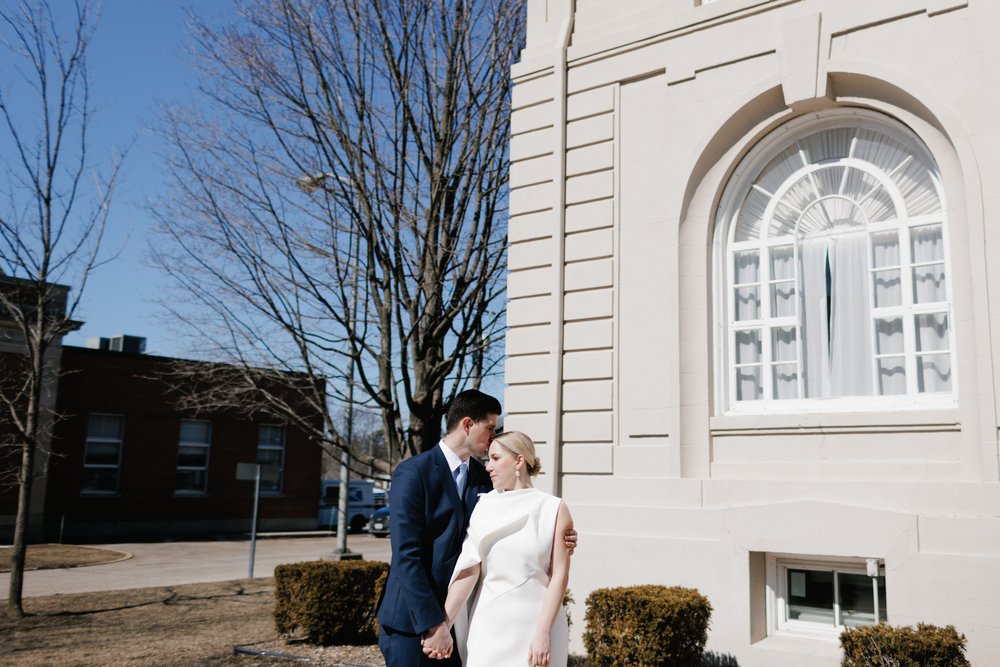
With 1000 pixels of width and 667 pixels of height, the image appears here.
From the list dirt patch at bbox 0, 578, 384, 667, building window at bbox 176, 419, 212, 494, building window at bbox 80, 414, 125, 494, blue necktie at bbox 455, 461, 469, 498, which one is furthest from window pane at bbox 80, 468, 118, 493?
blue necktie at bbox 455, 461, 469, 498

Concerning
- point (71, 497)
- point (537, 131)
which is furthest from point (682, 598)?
point (71, 497)

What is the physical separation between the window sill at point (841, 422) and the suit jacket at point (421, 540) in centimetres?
446

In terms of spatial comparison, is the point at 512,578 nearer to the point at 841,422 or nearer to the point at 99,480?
the point at 841,422

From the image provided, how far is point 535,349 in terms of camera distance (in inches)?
381

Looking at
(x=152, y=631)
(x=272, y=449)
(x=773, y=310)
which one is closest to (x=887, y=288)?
(x=773, y=310)

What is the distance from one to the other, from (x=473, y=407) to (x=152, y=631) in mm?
8363

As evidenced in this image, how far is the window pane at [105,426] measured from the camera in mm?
28500

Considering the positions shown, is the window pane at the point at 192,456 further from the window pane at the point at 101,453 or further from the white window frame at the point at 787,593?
the white window frame at the point at 787,593

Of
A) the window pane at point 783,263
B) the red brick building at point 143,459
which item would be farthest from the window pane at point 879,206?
the red brick building at point 143,459

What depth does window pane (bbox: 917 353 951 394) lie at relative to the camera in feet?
25.1

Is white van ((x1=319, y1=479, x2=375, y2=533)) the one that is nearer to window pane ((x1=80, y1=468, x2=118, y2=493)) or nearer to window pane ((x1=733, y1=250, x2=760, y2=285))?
window pane ((x1=80, y1=468, x2=118, y2=493))

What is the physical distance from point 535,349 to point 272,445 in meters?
25.4

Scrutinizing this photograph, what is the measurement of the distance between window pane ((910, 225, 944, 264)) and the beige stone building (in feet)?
0.05

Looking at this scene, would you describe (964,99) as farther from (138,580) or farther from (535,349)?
(138,580)
